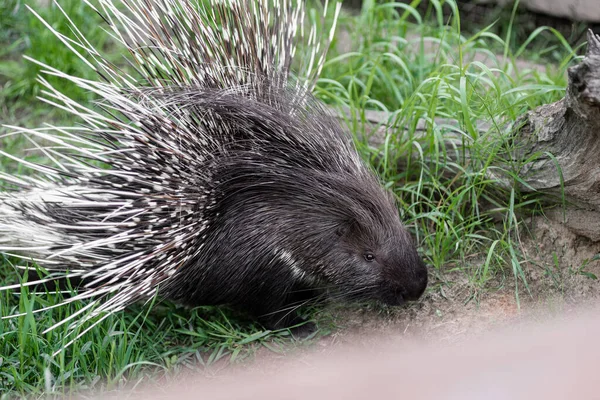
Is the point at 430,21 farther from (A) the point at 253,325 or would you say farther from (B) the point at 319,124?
(A) the point at 253,325

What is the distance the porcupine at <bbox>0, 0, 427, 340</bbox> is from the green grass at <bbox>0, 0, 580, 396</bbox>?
14 cm

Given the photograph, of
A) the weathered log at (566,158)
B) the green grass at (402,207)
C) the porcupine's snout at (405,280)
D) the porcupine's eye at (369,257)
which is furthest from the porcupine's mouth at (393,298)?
the weathered log at (566,158)

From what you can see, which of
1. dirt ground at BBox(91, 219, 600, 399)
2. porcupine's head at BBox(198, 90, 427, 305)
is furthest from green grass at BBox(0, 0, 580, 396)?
porcupine's head at BBox(198, 90, 427, 305)

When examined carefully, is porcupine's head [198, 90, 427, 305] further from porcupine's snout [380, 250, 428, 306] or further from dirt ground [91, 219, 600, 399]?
dirt ground [91, 219, 600, 399]

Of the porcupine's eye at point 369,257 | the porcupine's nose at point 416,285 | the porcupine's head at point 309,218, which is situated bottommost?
the porcupine's nose at point 416,285

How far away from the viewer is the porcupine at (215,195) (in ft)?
7.59

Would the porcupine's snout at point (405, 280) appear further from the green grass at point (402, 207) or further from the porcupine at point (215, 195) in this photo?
the green grass at point (402, 207)

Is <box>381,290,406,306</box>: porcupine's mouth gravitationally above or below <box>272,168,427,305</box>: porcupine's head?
below

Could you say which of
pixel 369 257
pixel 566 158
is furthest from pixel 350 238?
pixel 566 158

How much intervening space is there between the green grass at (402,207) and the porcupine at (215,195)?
14cm

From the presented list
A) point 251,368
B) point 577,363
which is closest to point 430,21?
point 251,368

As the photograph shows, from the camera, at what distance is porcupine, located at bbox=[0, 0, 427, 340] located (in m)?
2.31

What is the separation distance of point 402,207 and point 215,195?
90 centimetres

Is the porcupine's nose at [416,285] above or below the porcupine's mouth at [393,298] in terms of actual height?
above
